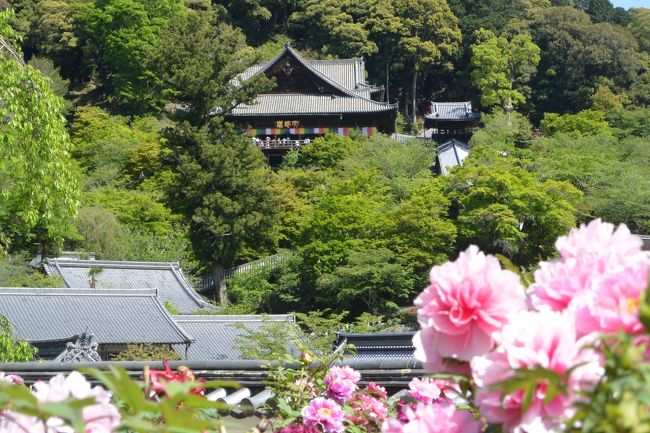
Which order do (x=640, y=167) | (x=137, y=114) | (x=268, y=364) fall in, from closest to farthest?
(x=268, y=364), (x=640, y=167), (x=137, y=114)

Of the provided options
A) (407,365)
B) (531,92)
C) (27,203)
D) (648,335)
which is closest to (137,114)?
(531,92)

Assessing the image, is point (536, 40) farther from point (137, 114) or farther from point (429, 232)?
Answer: point (429, 232)

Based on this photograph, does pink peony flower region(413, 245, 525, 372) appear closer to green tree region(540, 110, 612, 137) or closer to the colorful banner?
green tree region(540, 110, 612, 137)

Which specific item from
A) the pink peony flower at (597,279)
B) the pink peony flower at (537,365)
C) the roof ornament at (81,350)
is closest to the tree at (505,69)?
the roof ornament at (81,350)

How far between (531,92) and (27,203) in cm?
3562

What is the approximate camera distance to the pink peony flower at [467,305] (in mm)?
1229

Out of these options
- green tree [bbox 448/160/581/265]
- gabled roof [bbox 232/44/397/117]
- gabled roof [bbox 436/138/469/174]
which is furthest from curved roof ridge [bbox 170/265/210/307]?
gabled roof [bbox 232/44/397/117]

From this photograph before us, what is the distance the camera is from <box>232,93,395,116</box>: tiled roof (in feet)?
105

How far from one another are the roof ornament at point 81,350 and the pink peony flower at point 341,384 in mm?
10595

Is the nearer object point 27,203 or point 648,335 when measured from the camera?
point 648,335

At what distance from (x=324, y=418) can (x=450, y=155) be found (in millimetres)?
27368

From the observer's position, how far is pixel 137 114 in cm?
3612

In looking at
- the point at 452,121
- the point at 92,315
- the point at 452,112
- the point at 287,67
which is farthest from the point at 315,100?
the point at 92,315

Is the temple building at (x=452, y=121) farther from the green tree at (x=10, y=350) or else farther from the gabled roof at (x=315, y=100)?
the green tree at (x=10, y=350)
